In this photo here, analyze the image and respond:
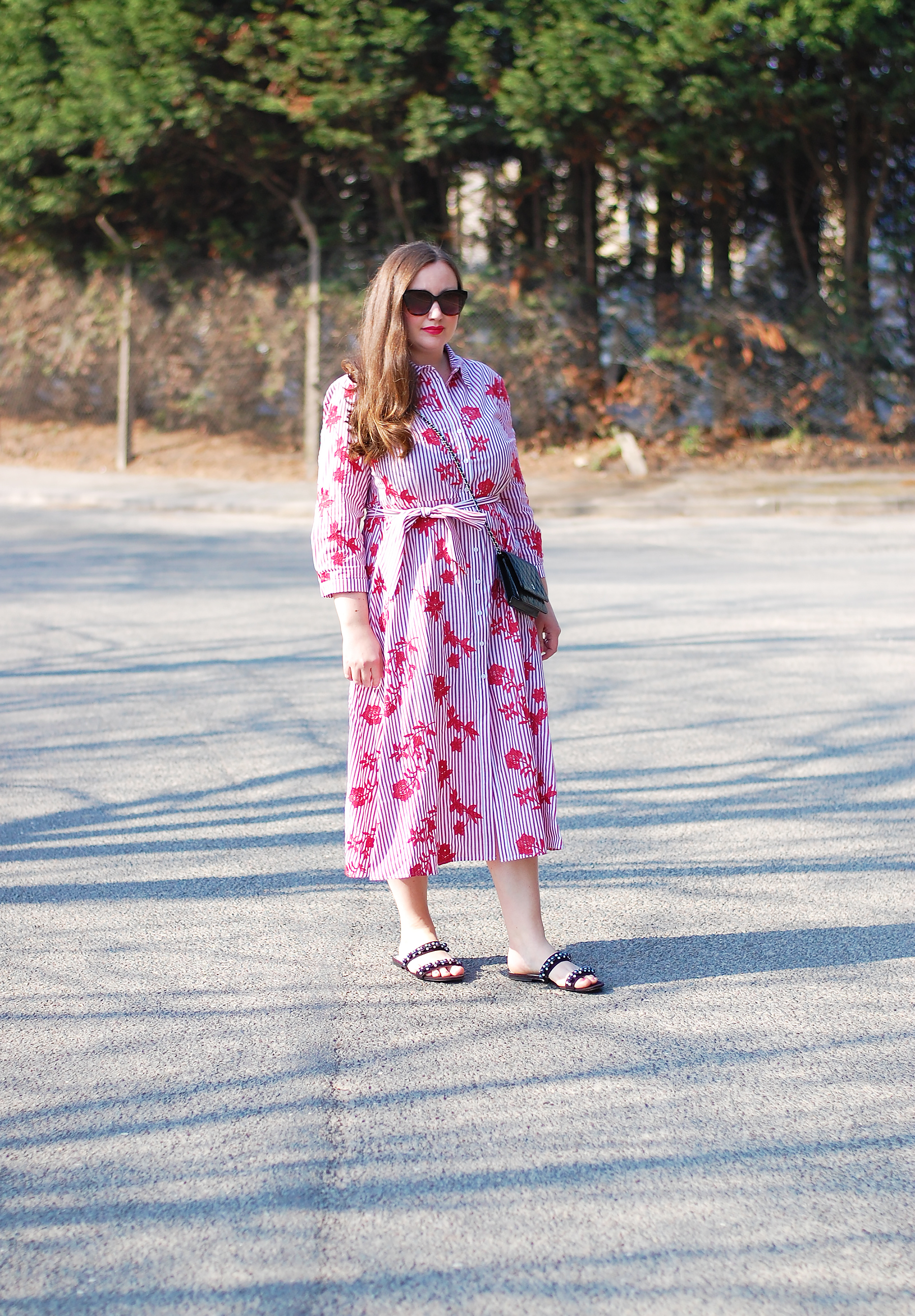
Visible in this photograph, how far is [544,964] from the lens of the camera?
3555 millimetres

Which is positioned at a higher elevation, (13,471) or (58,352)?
(58,352)

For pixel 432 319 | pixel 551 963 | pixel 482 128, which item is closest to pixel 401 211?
pixel 482 128

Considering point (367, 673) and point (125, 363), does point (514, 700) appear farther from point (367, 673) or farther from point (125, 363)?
point (125, 363)

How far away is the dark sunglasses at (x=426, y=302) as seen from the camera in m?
3.46

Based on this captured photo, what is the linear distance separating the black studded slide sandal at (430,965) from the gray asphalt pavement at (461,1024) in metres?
0.05

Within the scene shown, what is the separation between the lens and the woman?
347 cm

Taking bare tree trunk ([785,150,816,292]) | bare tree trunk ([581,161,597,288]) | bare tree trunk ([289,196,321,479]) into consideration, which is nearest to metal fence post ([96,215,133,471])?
bare tree trunk ([289,196,321,479])

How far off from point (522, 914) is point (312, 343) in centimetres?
1558

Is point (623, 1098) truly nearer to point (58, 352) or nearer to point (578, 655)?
point (578, 655)

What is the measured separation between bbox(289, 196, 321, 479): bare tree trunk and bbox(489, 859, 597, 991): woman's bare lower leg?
14824 millimetres

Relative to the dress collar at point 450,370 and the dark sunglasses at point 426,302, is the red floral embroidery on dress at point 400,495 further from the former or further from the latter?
the dark sunglasses at point 426,302

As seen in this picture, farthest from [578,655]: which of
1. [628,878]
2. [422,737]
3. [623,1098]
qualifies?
[623,1098]

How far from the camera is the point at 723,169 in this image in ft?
58.1

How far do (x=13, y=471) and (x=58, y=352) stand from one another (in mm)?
2499
